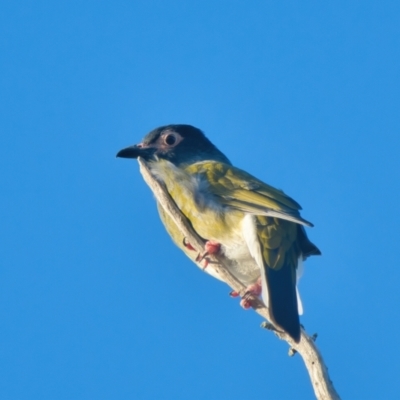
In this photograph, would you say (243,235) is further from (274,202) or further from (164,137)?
(164,137)

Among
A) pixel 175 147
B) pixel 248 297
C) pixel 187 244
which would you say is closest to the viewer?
pixel 248 297

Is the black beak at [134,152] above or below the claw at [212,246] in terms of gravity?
above

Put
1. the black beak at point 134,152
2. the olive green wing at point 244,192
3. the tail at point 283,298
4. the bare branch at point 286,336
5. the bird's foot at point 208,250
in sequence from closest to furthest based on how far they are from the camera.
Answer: the bare branch at point 286,336, the tail at point 283,298, the olive green wing at point 244,192, the bird's foot at point 208,250, the black beak at point 134,152

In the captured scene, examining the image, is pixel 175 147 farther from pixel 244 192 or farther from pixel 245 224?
pixel 245 224

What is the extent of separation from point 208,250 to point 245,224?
1.38 ft

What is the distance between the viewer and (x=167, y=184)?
837cm

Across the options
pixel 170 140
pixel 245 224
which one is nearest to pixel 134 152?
pixel 170 140

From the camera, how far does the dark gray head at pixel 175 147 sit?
30.6ft

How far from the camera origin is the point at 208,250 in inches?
314

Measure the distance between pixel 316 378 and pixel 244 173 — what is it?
3.63 m

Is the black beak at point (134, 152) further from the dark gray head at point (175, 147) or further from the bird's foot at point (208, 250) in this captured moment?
the bird's foot at point (208, 250)

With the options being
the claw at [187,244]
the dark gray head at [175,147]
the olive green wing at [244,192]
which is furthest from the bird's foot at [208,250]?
the dark gray head at [175,147]

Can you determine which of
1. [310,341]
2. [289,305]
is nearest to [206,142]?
[289,305]

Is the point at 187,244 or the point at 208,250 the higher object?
the point at 187,244
